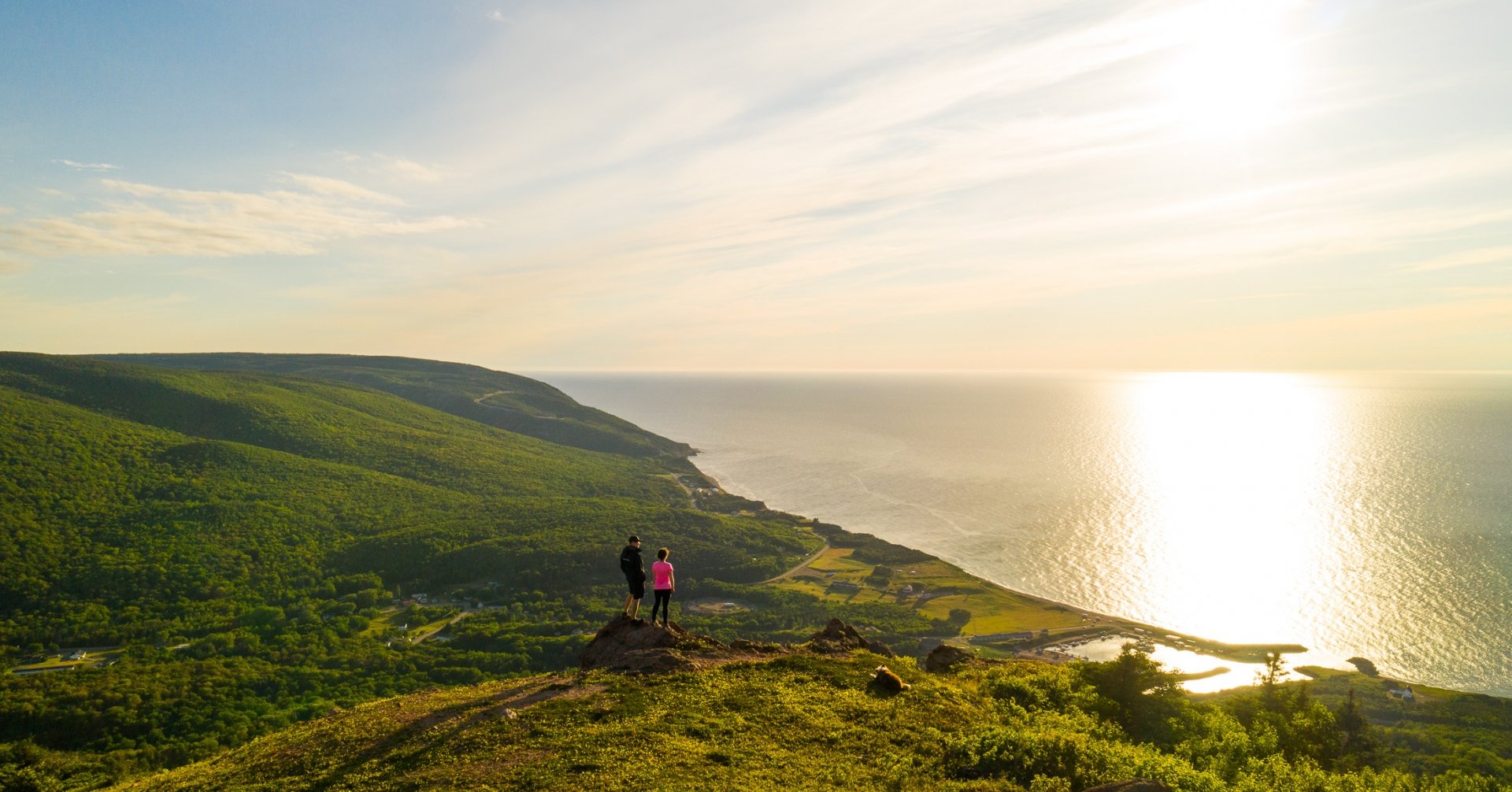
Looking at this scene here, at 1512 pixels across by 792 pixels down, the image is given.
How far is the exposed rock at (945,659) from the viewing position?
2611 cm

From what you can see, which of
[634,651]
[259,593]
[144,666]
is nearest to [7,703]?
[144,666]

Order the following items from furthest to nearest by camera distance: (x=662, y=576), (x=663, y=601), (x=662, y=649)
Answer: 1. (x=663, y=601)
2. (x=662, y=576)
3. (x=662, y=649)

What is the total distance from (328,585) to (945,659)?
279 ft

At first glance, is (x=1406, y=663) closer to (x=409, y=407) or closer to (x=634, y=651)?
(x=634, y=651)

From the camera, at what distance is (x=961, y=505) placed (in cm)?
14725

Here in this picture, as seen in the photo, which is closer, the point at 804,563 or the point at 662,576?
the point at 662,576

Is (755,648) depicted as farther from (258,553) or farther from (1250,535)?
(1250,535)

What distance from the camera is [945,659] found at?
87.6 ft

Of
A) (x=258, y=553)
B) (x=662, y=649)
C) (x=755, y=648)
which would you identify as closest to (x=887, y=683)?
(x=755, y=648)

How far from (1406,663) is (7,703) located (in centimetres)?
12365

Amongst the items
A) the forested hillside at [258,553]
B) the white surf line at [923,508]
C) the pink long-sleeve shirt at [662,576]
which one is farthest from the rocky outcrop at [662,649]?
the white surf line at [923,508]

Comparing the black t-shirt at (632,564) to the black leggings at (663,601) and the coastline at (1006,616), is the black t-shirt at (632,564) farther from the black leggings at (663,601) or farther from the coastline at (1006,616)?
the coastline at (1006,616)

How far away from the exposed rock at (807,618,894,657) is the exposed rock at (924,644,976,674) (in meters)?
1.59

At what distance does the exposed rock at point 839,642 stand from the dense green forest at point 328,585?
3.86 meters
